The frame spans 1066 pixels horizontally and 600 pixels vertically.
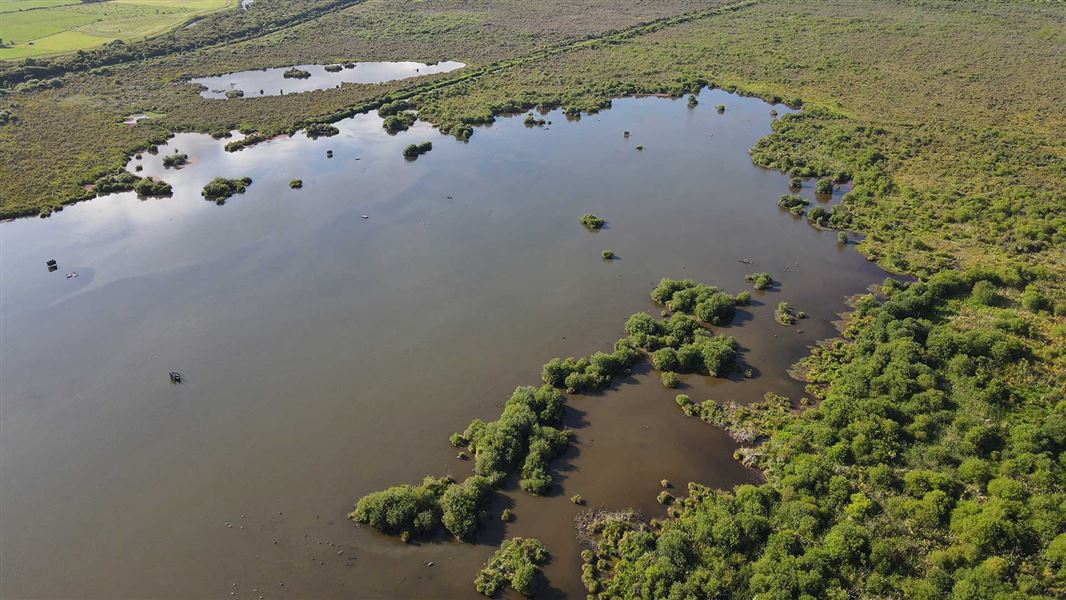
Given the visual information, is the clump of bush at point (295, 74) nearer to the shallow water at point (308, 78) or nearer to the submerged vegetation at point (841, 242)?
the shallow water at point (308, 78)

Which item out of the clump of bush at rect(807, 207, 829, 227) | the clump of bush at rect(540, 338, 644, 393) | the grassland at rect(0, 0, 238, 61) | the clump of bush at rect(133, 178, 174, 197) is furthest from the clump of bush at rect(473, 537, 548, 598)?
the grassland at rect(0, 0, 238, 61)

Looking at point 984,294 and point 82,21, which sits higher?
point 82,21

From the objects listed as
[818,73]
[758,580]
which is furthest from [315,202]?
[818,73]

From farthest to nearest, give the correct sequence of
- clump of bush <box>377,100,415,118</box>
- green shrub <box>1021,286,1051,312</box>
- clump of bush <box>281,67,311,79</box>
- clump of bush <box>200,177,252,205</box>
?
clump of bush <box>281,67,311,79</box> → clump of bush <box>377,100,415,118</box> → clump of bush <box>200,177,252,205</box> → green shrub <box>1021,286,1051,312</box>

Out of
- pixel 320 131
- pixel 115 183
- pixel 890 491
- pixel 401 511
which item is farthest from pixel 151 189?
pixel 890 491

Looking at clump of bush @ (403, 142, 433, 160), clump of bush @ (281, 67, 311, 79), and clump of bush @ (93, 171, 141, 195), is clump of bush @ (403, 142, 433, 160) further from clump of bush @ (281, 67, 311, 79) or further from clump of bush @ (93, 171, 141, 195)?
clump of bush @ (281, 67, 311, 79)

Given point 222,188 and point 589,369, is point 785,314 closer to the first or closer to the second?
point 589,369
